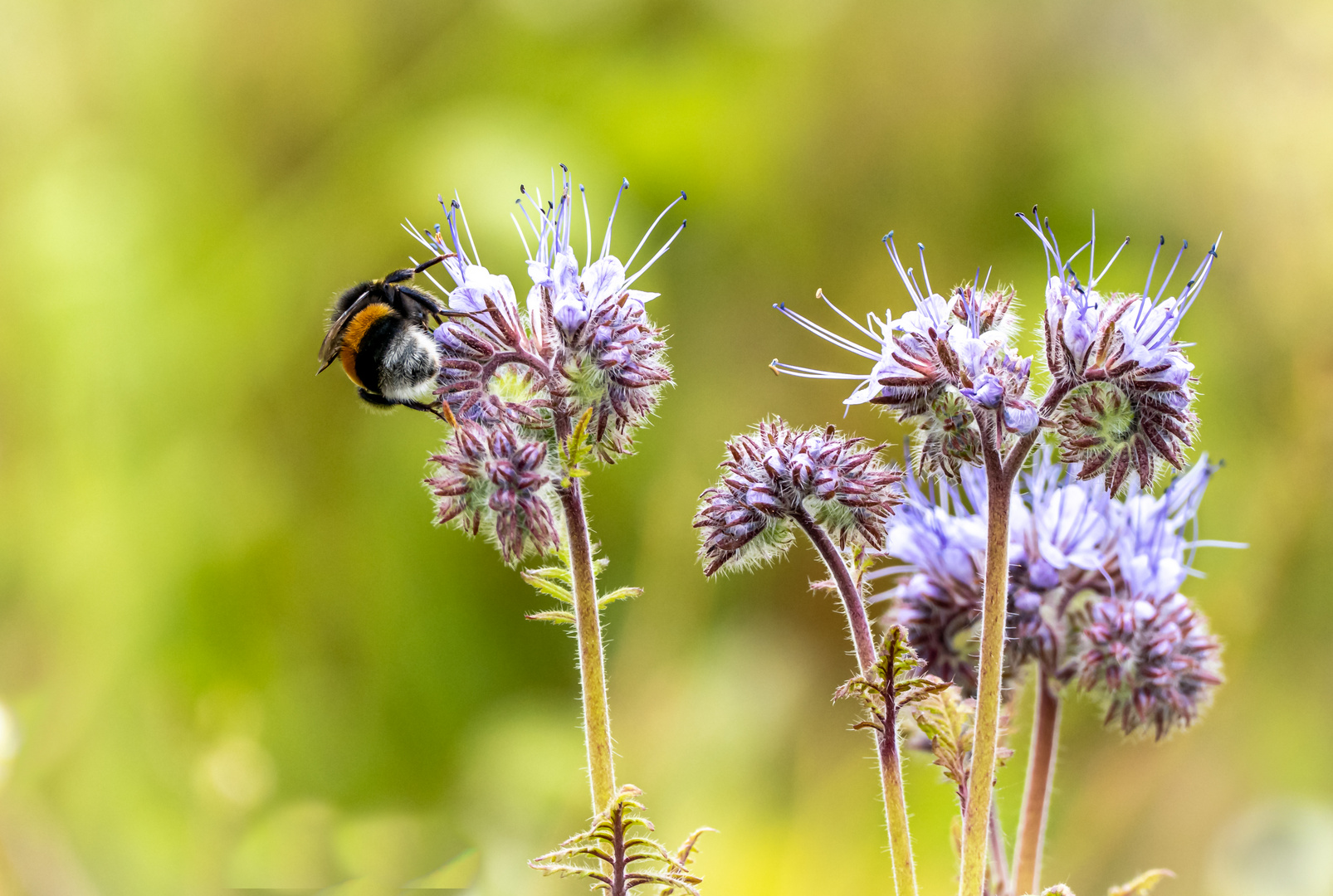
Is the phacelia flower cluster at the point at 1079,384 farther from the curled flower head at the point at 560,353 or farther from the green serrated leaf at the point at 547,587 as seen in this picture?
the green serrated leaf at the point at 547,587

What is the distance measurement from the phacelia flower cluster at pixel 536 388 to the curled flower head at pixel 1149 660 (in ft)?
3.05

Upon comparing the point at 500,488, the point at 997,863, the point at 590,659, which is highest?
the point at 500,488

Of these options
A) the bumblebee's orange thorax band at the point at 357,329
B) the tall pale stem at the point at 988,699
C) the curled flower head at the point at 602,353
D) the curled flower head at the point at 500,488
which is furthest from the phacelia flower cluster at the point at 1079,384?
the bumblebee's orange thorax band at the point at 357,329

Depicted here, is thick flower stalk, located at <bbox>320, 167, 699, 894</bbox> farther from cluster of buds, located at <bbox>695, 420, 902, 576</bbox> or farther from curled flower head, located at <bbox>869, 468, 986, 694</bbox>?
curled flower head, located at <bbox>869, 468, 986, 694</bbox>

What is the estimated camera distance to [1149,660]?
214cm

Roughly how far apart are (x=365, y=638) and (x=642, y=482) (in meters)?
1.23

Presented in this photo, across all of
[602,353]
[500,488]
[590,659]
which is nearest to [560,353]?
[602,353]

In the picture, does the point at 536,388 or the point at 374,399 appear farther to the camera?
the point at 374,399

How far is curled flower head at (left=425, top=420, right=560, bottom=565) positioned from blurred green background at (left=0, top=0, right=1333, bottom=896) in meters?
2.39

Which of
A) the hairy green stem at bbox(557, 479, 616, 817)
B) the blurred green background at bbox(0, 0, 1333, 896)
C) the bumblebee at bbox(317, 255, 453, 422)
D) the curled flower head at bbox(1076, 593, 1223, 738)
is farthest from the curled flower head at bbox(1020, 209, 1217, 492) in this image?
the blurred green background at bbox(0, 0, 1333, 896)

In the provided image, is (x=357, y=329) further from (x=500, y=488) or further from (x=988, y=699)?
(x=988, y=699)

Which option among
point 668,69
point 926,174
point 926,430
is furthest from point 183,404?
point 926,430

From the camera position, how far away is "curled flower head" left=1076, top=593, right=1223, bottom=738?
2.10 metres

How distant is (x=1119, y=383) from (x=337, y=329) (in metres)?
1.56
